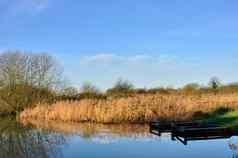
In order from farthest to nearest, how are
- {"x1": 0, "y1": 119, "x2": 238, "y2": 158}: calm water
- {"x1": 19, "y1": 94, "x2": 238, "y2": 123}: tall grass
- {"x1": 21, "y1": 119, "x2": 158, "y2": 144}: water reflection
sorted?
{"x1": 19, "y1": 94, "x2": 238, "y2": 123}: tall grass, {"x1": 21, "y1": 119, "x2": 158, "y2": 144}: water reflection, {"x1": 0, "y1": 119, "x2": 238, "y2": 158}: calm water

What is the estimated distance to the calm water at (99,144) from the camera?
38.0 ft

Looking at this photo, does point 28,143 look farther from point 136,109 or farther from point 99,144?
point 136,109

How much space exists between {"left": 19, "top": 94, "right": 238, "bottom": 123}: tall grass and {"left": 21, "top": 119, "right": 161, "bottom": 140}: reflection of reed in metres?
0.96

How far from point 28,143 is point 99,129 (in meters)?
4.01

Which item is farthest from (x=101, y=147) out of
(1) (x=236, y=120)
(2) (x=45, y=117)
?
(2) (x=45, y=117)

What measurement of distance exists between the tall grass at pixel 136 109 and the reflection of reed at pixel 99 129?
37.6 inches

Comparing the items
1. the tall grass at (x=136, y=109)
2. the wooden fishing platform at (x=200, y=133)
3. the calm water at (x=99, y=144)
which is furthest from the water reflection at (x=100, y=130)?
the wooden fishing platform at (x=200, y=133)

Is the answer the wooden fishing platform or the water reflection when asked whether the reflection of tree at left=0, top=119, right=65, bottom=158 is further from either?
the wooden fishing platform

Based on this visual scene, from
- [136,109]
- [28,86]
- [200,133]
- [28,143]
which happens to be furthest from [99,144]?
[28,86]

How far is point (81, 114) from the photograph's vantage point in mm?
21734

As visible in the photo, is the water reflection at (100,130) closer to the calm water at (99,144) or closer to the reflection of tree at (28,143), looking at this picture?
the calm water at (99,144)

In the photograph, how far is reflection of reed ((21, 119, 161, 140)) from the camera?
16.0 meters

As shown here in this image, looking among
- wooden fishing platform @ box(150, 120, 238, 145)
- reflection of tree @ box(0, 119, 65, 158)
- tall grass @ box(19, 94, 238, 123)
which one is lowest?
reflection of tree @ box(0, 119, 65, 158)

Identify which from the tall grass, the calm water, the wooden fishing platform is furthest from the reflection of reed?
the wooden fishing platform
